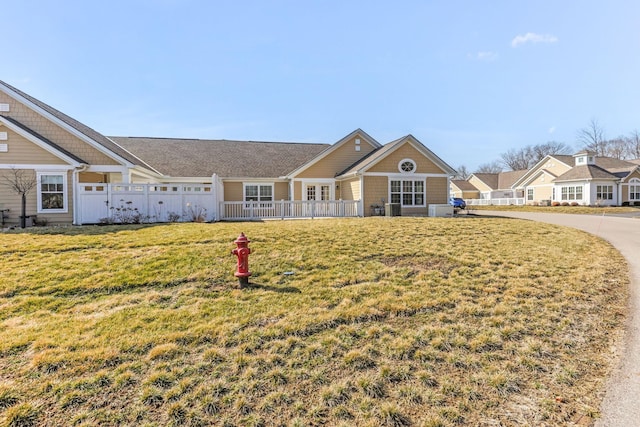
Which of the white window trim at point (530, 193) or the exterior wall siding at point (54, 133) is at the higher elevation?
the exterior wall siding at point (54, 133)

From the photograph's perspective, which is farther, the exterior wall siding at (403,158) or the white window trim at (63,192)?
the exterior wall siding at (403,158)

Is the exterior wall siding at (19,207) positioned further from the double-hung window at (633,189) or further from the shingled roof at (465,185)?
the shingled roof at (465,185)

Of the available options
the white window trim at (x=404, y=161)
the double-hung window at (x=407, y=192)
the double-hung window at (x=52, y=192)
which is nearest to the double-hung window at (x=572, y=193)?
the double-hung window at (x=407, y=192)

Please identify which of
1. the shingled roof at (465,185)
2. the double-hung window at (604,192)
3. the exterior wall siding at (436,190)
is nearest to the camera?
the exterior wall siding at (436,190)

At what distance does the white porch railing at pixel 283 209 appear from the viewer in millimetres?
18141

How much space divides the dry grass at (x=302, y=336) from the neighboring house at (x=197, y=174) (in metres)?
6.33

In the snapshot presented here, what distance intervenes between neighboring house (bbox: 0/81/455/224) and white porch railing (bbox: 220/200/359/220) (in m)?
0.06

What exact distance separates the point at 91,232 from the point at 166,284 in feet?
21.0

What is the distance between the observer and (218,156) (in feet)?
78.0

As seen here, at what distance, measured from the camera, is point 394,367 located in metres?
3.77

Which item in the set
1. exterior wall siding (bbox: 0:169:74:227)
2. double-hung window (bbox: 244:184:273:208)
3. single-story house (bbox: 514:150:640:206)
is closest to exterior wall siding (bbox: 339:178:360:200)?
double-hung window (bbox: 244:184:273:208)

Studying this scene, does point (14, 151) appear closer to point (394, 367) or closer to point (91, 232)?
point (91, 232)

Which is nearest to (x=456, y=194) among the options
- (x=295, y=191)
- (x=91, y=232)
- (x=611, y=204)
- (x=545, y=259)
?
(x=611, y=204)

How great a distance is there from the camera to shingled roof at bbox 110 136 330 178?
71.6 feet
